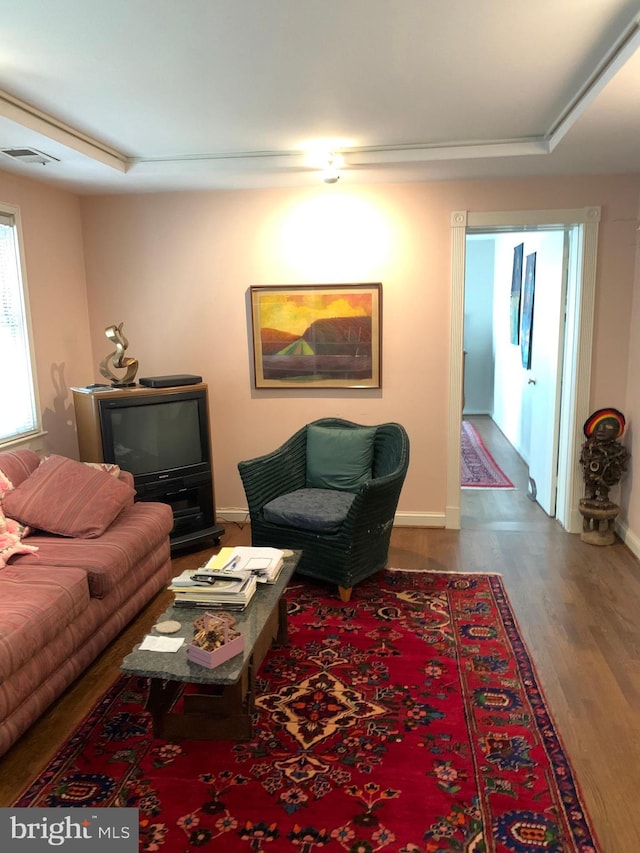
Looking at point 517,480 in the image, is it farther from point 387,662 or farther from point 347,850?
point 347,850

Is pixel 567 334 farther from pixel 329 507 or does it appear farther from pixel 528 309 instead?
pixel 329 507

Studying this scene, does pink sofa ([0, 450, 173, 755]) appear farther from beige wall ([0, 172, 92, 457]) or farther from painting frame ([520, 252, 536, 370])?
painting frame ([520, 252, 536, 370])

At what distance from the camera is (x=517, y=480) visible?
5.70 metres

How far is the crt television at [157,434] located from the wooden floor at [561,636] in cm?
60

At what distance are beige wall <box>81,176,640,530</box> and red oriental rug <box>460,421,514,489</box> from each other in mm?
1203

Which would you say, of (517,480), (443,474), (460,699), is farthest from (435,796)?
(517,480)

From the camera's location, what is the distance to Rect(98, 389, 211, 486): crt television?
3803 mm

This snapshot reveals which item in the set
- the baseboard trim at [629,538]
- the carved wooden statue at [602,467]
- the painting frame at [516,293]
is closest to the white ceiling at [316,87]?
the carved wooden statue at [602,467]

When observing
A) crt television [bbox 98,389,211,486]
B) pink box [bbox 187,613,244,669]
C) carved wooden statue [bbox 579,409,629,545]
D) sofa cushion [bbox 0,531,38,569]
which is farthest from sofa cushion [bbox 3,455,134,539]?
carved wooden statue [bbox 579,409,629,545]

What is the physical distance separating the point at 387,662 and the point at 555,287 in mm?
3071

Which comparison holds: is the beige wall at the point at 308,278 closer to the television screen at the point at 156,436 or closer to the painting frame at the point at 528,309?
the television screen at the point at 156,436

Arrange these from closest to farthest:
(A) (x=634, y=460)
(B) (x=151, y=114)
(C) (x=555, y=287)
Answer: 1. (B) (x=151, y=114)
2. (A) (x=634, y=460)
3. (C) (x=555, y=287)

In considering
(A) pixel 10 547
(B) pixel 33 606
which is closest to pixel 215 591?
(B) pixel 33 606

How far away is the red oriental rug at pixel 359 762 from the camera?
1.85 m
